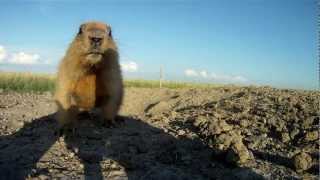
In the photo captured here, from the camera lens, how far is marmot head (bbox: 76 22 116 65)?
287 inches

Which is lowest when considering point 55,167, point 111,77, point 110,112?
point 55,167

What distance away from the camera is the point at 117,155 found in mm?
6109

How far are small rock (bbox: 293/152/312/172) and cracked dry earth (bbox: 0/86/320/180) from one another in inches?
0.4

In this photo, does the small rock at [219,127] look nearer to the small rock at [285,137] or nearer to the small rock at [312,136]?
the small rock at [285,137]

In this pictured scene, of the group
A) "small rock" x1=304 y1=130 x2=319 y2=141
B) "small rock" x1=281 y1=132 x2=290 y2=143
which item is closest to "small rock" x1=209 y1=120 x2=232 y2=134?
"small rock" x1=281 y1=132 x2=290 y2=143

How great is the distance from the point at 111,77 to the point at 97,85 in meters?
0.35

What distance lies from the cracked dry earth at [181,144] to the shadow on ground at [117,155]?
0.04 feet

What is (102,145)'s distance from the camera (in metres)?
6.69

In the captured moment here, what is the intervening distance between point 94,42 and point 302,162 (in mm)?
3540

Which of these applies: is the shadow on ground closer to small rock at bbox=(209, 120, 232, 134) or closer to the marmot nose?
small rock at bbox=(209, 120, 232, 134)

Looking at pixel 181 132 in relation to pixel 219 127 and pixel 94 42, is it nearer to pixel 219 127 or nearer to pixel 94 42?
pixel 219 127

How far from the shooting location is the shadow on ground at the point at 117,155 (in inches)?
210

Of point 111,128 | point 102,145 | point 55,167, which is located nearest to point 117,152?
point 102,145

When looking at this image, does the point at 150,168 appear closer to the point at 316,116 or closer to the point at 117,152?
the point at 117,152
